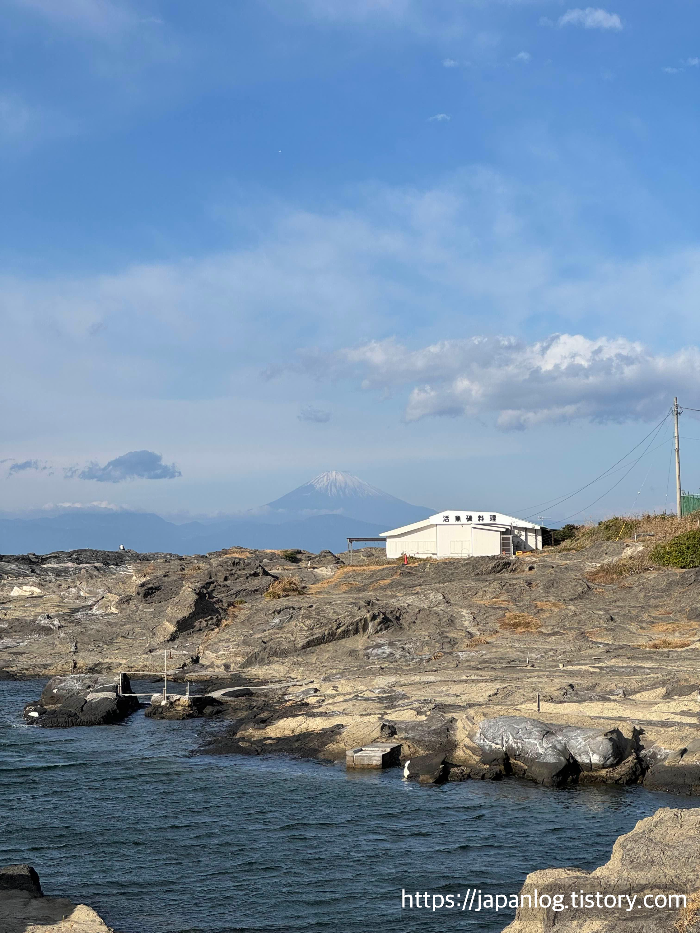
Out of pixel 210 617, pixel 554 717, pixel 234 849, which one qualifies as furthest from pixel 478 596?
pixel 234 849

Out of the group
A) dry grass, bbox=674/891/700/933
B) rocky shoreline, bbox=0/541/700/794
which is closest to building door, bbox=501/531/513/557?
rocky shoreline, bbox=0/541/700/794

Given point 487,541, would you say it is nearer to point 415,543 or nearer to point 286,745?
point 415,543

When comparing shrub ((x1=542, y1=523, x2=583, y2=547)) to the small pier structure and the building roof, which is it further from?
the small pier structure

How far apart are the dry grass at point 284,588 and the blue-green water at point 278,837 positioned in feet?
98.9

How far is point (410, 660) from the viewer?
47656 millimetres

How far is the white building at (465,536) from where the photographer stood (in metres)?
79.6

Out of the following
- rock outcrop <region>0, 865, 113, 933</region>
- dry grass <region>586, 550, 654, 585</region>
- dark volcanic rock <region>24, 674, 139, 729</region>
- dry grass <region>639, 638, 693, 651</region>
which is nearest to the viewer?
rock outcrop <region>0, 865, 113, 933</region>

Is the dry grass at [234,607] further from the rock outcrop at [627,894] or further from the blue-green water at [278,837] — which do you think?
the rock outcrop at [627,894]

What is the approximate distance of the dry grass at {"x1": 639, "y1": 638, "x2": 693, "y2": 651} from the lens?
45.0 meters

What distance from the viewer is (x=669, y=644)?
45.4 metres

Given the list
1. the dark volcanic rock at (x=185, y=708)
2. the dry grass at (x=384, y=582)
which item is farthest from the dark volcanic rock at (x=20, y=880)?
the dry grass at (x=384, y=582)

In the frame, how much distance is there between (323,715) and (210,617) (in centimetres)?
2590

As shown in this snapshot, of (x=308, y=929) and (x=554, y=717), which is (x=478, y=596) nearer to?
(x=554, y=717)

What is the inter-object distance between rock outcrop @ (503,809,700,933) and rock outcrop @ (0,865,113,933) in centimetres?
862
